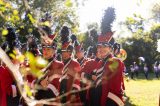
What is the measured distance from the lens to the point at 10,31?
8.39 metres

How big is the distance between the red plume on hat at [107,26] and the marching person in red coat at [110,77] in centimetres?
6

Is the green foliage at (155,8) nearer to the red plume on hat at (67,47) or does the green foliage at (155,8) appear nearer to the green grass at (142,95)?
the red plume on hat at (67,47)

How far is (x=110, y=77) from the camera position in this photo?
733 centimetres

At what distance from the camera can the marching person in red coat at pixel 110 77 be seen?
7.33 metres

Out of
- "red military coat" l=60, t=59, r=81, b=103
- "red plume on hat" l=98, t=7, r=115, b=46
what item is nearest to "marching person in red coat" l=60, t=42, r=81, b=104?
"red military coat" l=60, t=59, r=81, b=103

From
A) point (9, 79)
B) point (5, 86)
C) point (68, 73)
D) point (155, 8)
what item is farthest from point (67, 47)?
point (155, 8)

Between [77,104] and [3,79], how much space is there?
6.00ft

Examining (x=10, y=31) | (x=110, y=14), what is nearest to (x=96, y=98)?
(x=110, y=14)

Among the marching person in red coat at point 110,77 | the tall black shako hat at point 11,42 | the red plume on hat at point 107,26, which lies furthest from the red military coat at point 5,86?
the red plume on hat at point 107,26

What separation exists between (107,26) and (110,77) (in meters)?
1.11

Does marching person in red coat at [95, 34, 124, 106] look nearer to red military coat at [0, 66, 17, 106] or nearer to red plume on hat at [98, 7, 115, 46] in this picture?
red plume on hat at [98, 7, 115, 46]

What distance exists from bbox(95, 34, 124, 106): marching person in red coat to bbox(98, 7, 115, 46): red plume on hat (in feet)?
0.20

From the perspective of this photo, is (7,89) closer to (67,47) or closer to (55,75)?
(55,75)

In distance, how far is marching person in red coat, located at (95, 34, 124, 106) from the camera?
733cm
